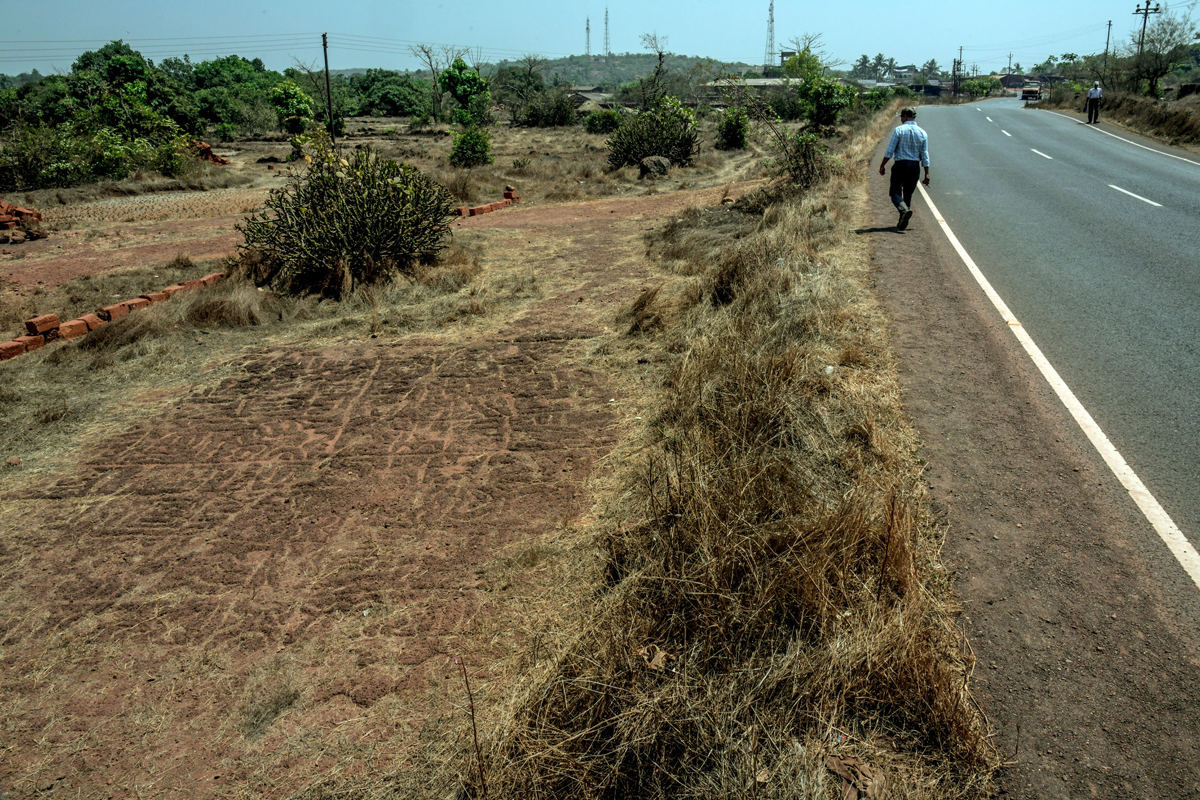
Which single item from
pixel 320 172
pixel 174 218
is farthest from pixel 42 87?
pixel 320 172

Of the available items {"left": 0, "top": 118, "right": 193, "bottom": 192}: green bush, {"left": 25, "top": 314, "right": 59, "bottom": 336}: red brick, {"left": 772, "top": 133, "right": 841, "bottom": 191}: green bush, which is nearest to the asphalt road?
{"left": 772, "top": 133, "right": 841, "bottom": 191}: green bush

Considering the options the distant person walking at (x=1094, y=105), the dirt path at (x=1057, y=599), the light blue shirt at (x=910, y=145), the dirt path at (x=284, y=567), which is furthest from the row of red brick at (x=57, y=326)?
the distant person walking at (x=1094, y=105)

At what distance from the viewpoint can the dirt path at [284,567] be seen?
3203 millimetres

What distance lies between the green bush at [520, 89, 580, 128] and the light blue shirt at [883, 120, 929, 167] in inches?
1438

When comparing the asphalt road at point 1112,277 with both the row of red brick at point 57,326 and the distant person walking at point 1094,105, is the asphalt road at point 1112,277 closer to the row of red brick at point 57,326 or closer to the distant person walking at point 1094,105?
the row of red brick at point 57,326

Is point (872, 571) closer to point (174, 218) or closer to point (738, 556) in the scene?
point (738, 556)

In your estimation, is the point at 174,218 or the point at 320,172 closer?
the point at 320,172

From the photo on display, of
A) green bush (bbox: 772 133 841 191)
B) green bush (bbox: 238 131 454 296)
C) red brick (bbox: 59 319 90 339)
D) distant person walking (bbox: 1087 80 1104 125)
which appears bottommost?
red brick (bbox: 59 319 90 339)

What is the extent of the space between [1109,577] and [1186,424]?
2065mm

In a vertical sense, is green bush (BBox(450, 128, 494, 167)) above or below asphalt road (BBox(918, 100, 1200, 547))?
above

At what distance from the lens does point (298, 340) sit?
839 centimetres

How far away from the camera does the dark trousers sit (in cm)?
1082

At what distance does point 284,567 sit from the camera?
434 cm

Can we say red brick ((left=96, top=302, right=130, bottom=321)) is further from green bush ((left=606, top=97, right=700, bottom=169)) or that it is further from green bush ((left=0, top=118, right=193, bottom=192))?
green bush ((left=0, top=118, right=193, bottom=192))
